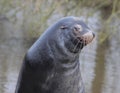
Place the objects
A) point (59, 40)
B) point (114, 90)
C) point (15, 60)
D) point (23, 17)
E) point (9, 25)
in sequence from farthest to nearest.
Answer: point (9, 25), point (23, 17), point (15, 60), point (114, 90), point (59, 40)

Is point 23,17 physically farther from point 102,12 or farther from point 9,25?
point 102,12

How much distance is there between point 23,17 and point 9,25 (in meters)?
1.68

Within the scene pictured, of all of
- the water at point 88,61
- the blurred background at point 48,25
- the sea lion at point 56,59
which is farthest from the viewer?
the blurred background at point 48,25

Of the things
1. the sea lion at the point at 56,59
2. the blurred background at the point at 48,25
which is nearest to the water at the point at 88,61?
the blurred background at the point at 48,25

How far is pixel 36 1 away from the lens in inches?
374

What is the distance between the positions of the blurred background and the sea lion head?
194 inches

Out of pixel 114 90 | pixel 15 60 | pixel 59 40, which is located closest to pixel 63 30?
pixel 59 40

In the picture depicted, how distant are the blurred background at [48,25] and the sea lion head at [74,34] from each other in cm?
493

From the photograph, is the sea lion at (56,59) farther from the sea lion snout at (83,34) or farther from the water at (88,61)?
the water at (88,61)

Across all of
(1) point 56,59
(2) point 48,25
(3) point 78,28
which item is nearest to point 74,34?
(3) point 78,28

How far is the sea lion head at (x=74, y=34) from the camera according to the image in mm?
3010

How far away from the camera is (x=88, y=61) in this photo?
9984mm

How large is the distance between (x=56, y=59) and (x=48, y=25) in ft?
22.7

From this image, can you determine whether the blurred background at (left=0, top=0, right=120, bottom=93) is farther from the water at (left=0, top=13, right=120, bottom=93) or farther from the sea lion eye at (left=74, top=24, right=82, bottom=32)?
the sea lion eye at (left=74, top=24, right=82, bottom=32)
